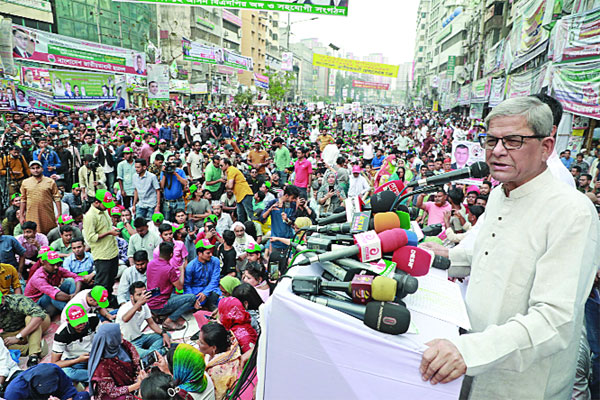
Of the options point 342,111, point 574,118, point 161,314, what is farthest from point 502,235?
point 342,111

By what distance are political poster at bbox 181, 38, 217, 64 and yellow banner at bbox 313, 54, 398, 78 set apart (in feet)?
31.7

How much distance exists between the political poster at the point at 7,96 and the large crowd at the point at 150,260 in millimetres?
5302

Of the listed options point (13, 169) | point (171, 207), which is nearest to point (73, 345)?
point (171, 207)

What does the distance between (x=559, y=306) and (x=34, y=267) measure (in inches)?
253

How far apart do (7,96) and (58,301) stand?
513 inches

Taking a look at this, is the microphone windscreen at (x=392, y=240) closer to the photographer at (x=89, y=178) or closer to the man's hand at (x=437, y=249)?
the man's hand at (x=437, y=249)

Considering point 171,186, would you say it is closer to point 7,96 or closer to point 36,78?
point 7,96

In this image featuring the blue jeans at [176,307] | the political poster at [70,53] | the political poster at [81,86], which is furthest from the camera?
the political poster at [81,86]

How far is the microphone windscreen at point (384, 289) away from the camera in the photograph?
3.88 ft

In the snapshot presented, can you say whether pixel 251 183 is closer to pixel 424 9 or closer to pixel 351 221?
pixel 351 221

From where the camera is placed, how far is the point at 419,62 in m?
81.1

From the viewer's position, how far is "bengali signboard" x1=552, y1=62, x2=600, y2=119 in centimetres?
802

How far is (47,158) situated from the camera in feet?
30.1

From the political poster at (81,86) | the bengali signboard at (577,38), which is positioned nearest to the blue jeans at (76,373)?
the bengali signboard at (577,38)
